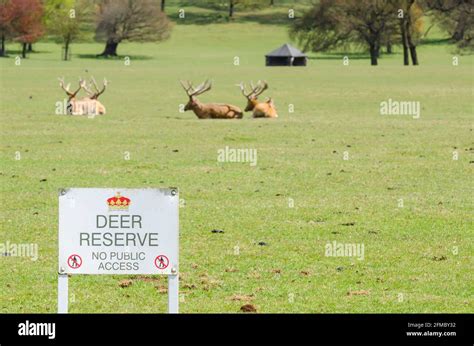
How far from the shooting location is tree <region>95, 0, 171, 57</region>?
106 m

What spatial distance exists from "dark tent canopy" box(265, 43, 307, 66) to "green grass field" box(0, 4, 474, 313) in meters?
52.0

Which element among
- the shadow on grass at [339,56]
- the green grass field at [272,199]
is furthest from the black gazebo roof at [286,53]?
the green grass field at [272,199]

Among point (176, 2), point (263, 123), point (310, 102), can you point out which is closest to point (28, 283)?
point (263, 123)

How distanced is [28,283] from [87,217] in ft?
12.2

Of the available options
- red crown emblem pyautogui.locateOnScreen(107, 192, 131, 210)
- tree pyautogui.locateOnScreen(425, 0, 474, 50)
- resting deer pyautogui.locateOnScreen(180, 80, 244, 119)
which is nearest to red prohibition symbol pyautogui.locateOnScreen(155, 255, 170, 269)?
red crown emblem pyautogui.locateOnScreen(107, 192, 131, 210)

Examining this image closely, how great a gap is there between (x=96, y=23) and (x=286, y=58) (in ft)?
81.2

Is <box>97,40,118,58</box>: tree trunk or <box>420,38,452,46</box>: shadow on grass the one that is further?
<box>420,38,452,46</box>: shadow on grass

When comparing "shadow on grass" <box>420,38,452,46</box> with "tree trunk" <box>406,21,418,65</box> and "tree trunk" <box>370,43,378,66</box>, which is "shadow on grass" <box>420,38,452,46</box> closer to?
"tree trunk" <box>370,43,378,66</box>

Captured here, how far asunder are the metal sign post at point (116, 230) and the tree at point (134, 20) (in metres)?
98.5

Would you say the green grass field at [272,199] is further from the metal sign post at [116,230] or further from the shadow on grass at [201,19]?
the shadow on grass at [201,19]

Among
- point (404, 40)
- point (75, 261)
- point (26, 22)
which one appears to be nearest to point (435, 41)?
point (404, 40)

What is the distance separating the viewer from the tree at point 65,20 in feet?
335

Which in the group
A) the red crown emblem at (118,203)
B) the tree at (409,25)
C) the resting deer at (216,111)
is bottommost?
the red crown emblem at (118,203)

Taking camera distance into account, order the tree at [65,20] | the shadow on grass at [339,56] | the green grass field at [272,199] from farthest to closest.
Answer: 1. the tree at [65,20]
2. the shadow on grass at [339,56]
3. the green grass field at [272,199]
